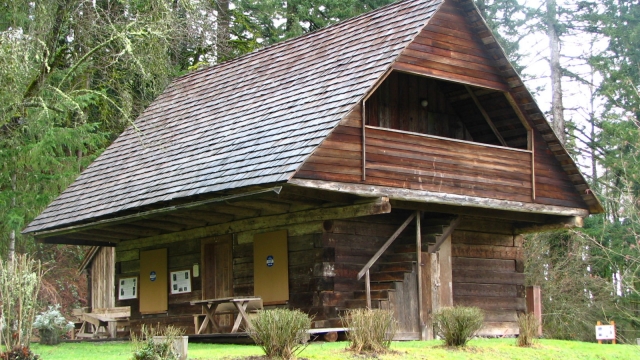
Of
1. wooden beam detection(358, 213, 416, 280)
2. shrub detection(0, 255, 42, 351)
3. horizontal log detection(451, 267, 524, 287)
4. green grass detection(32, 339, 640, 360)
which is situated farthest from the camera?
horizontal log detection(451, 267, 524, 287)

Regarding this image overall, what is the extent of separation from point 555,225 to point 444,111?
10.8 feet

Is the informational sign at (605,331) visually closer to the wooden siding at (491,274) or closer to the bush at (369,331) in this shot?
the wooden siding at (491,274)

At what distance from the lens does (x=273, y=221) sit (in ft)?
58.5

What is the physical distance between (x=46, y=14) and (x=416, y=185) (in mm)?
7722

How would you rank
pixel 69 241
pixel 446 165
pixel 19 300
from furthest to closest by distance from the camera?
pixel 69 241 < pixel 446 165 < pixel 19 300

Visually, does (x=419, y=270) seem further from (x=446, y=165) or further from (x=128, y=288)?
(x=128, y=288)

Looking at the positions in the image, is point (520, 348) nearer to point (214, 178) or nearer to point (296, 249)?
point (296, 249)

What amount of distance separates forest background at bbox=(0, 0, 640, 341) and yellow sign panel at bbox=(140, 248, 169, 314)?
2025 mm

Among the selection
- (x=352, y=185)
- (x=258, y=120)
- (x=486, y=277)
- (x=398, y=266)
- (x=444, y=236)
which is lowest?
(x=486, y=277)

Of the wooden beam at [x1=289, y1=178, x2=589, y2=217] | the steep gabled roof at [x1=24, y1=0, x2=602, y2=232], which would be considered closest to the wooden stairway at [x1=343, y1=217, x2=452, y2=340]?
the wooden beam at [x1=289, y1=178, x2=589, y2=217]

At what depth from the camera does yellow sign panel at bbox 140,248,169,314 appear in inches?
812

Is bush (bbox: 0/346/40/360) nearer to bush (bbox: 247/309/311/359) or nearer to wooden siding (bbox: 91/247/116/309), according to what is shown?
bush (bbox: 247/309/311/359)

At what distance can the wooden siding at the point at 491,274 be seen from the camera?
62.2 feet

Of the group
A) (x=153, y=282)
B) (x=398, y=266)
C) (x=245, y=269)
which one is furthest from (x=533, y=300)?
(x=153, y=282)
